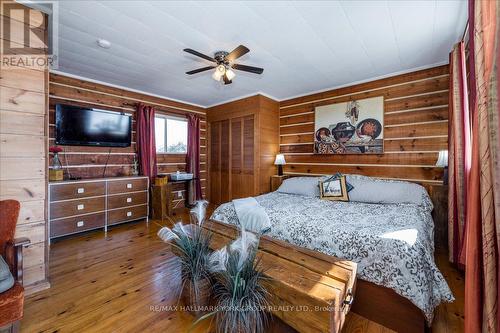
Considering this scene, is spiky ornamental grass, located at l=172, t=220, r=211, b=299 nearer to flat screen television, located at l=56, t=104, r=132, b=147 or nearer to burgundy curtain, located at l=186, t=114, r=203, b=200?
flat screen television, located at l=56, t=104, r=132, b=147

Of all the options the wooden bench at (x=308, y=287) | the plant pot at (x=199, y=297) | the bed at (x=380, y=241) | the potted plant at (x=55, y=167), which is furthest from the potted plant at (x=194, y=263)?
the potted plant at (x=55, y=167)

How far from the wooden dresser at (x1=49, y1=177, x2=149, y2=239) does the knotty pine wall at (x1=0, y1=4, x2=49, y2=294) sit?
1297mm

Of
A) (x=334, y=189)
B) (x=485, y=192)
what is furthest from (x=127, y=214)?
(x=485, y=192)

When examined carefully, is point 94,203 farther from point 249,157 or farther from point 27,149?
point 249,157

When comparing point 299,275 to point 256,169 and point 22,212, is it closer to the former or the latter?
point 22,212

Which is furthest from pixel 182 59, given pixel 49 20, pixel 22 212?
pixel 22 212

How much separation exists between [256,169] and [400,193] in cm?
241

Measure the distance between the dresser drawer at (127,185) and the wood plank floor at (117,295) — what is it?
94 centimetres

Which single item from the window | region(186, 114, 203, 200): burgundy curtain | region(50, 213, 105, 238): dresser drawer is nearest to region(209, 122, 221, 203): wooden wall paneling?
region(186, 114, 203, 200): burgundy curtain

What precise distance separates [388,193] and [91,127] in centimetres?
460

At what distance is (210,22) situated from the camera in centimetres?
214

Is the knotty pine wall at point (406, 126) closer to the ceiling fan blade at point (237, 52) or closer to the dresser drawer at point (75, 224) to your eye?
the ceiling fan blade at point (237, 52)

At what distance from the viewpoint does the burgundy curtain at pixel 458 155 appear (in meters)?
2.13

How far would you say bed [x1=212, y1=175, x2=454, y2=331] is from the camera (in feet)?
4.84
